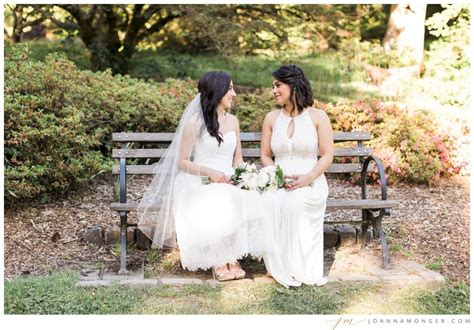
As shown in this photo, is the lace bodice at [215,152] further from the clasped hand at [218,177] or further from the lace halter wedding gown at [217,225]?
the lace halter wedding gown at [217,225]

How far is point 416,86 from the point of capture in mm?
11195

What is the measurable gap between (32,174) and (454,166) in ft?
16.4

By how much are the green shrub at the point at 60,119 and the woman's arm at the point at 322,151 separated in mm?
2351

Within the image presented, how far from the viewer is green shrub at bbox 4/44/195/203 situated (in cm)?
572

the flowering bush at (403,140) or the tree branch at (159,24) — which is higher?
the tree branch at (159,24)

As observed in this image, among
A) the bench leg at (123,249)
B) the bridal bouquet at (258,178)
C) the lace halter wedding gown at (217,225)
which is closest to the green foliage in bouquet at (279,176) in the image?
the bridal bouquet at (258,178)

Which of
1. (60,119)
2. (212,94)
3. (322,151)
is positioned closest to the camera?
(212,94)

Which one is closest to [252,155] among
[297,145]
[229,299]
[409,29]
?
[297,145]

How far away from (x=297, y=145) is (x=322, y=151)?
0.68 feet

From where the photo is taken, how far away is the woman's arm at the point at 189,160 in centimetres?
478

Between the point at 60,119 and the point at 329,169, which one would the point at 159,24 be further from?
the point at 329,169

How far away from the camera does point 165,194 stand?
189 inches
